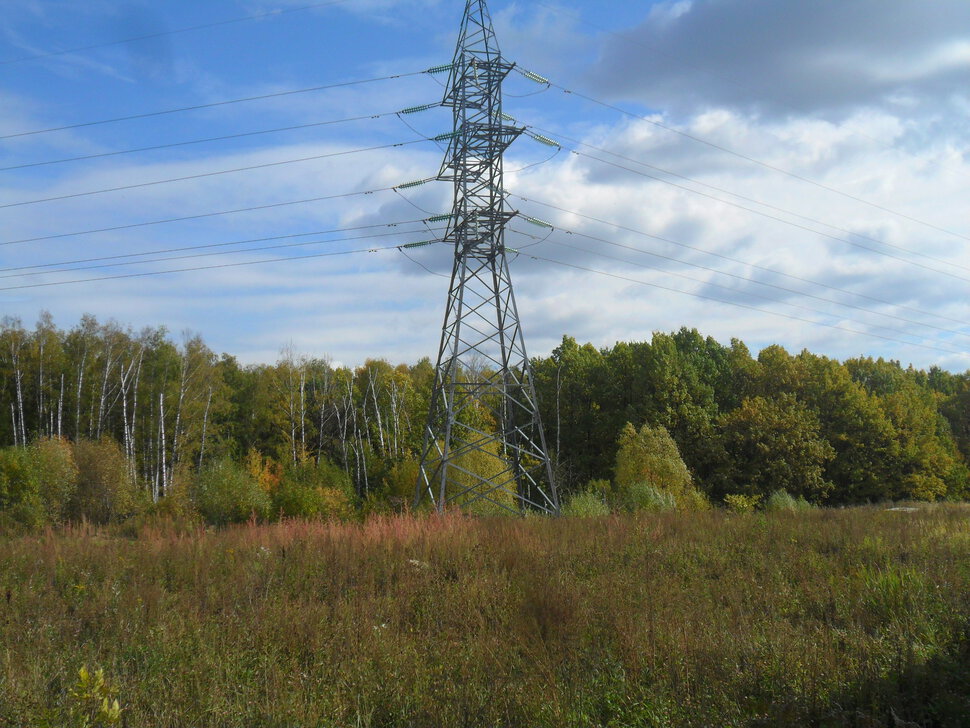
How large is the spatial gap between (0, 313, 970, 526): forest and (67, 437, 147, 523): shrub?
0.23 ft

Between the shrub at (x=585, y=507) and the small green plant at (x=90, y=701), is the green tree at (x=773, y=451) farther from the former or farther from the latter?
the small green plant at (x=90, y=701)

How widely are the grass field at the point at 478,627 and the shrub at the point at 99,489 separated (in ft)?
86.3

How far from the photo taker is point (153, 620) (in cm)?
882

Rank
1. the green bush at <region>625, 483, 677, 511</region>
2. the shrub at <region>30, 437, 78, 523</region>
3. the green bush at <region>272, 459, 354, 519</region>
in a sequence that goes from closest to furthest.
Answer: the green bush at <region>625, 483, 677, 511</region>
the green bush at <region>272, 459, 354, 519</region>
the shrub at <region>30, 437, 78, 523</region>

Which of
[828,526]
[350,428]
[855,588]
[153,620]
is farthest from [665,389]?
[153,620]

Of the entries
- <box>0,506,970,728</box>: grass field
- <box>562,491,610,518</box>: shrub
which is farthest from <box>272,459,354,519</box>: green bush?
<box>0,506,970,728</box>: grass field

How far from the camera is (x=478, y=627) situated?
8.93m

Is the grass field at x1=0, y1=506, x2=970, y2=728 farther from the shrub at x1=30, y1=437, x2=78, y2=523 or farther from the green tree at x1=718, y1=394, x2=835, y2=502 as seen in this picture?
the green tree at x1=718, y1=394, x2=835, y2=502

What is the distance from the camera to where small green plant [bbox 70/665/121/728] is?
18.7 ft

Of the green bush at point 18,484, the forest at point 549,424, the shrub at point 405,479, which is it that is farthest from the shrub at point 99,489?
the shrub at point 405,479

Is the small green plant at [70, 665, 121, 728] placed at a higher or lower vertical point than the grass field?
higher

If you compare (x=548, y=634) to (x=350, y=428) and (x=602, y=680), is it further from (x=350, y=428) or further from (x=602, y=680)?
(x=350, y=428)

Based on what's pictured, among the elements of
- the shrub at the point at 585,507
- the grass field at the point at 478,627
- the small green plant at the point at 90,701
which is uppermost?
the small green plant at the point at 90,701

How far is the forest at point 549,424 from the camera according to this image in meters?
42.7
